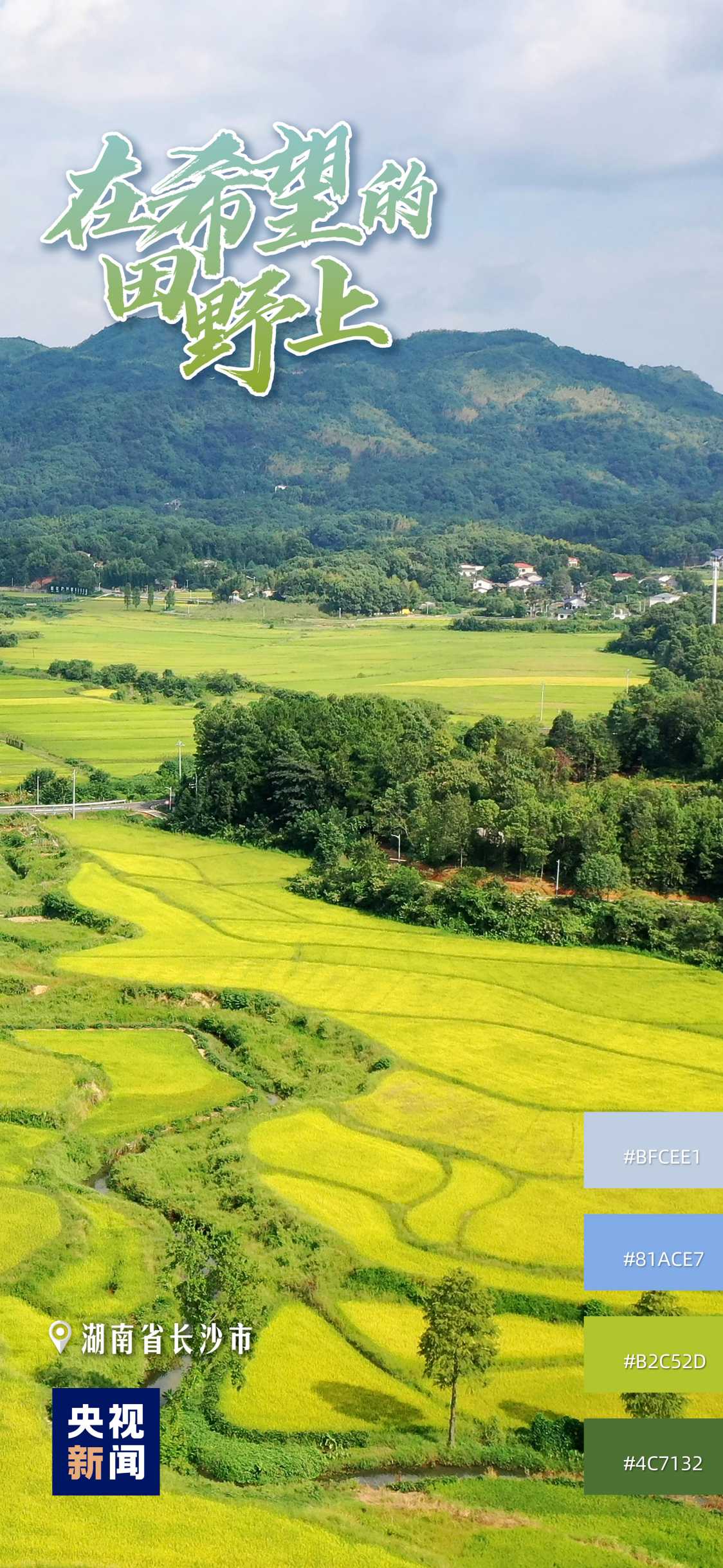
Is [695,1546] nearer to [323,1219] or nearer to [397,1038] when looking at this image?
[323,1219]

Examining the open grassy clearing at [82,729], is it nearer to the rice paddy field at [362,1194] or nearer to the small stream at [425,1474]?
the rice paddy field at [362,1194]

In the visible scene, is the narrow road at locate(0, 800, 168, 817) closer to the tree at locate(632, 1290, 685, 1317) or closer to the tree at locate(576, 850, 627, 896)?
the tree at locate(576, 850, 627, 896)

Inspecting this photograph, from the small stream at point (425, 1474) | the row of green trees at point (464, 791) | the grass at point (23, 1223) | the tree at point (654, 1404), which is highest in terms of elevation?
the row of green trees at point (464, 791)

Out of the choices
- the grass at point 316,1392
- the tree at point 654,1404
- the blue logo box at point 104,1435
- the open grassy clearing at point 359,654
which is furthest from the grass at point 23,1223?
the open grassy clearing at point 359,654

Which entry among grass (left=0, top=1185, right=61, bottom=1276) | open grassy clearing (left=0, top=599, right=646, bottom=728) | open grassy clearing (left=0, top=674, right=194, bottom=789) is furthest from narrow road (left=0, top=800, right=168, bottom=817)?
grass (left=0, top=1185, right=61, bottom=1276)

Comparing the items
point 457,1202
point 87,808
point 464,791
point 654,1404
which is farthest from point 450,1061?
point 87,808
